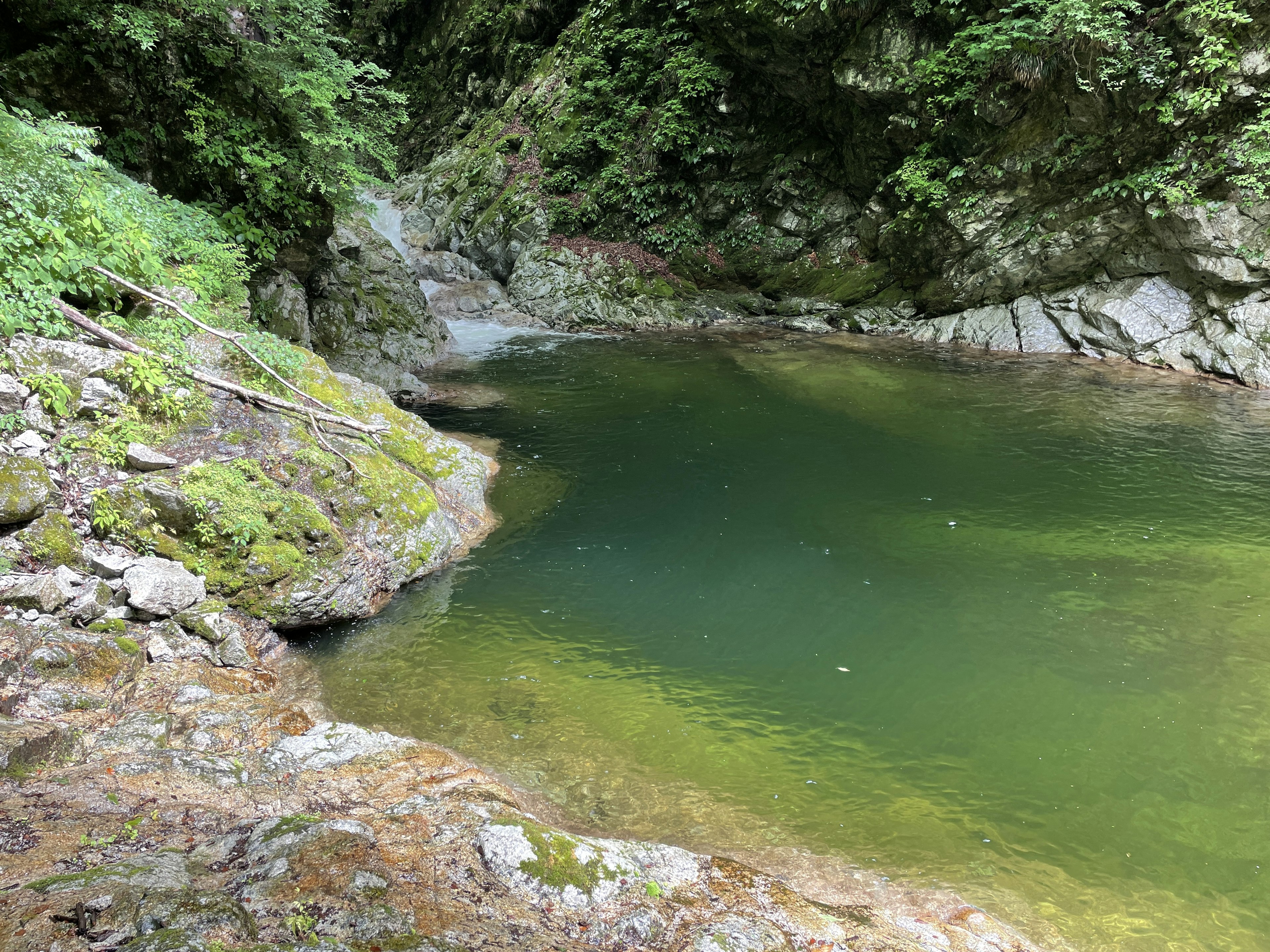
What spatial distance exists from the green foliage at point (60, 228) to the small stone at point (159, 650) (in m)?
2.86

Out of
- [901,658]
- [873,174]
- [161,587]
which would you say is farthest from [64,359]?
[873,174]

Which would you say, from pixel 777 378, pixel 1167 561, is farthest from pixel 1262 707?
pixel 777 378

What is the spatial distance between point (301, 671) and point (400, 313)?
13.8 meters

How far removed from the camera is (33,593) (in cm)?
516

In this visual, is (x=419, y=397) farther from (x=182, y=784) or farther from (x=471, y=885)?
(x=471, y=885)

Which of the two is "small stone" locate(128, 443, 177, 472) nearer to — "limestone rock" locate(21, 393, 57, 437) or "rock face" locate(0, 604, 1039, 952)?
"limestone rock" locate(21, 393, 57, 437)

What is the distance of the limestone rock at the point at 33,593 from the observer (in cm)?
504

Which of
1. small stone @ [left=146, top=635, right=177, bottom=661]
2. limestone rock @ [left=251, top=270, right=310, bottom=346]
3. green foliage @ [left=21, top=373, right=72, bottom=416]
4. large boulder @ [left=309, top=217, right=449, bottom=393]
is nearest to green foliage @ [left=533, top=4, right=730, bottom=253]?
large boulder @ [left=309, top=217, right=449, bottom=393]

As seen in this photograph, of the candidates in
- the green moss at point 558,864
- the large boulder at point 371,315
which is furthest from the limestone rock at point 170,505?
the large boulder at point 371,315

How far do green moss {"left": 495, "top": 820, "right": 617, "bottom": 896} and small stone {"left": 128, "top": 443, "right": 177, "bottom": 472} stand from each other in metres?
5.22

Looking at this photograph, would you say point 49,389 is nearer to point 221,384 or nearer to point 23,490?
point 23,490

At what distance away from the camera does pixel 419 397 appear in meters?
15.5

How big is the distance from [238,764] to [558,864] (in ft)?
7.75

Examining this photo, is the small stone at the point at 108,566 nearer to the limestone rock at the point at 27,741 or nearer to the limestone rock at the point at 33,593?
the limestone rock at the point at 33,593
